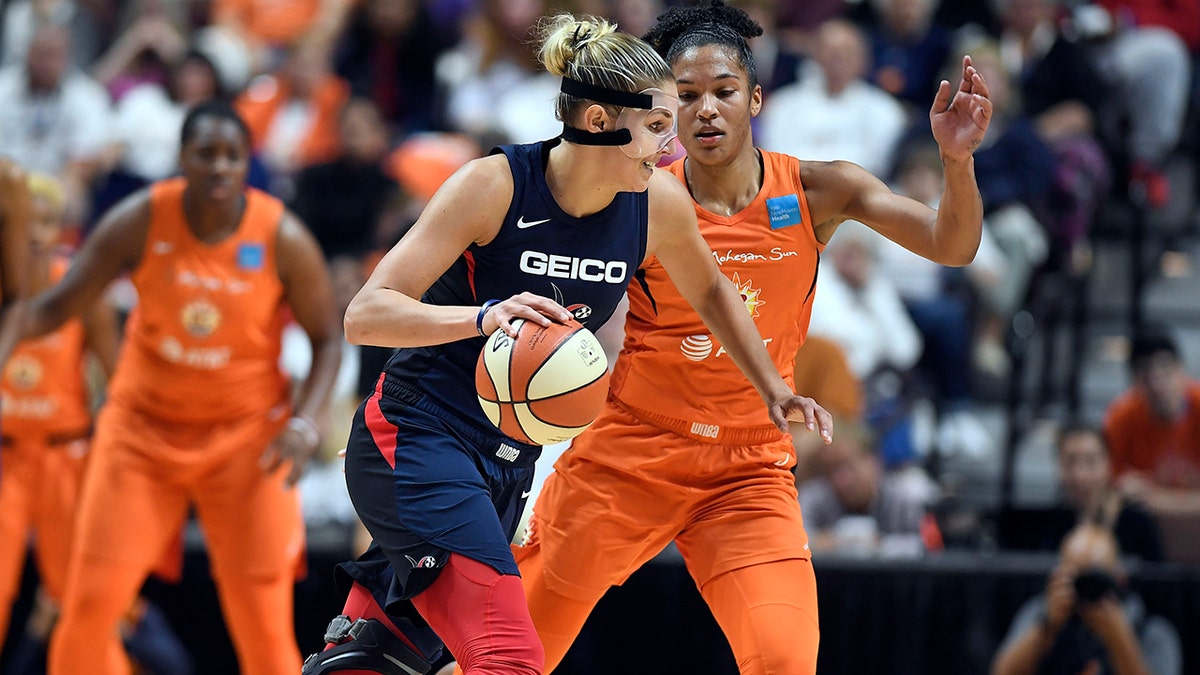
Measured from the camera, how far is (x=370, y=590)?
424 cm

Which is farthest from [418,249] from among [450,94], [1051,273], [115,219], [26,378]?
[450,94]

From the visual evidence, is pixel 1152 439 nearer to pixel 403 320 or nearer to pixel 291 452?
pixel 291 452

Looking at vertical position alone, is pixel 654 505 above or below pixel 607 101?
below

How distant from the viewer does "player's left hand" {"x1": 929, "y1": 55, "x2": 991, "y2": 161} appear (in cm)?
419

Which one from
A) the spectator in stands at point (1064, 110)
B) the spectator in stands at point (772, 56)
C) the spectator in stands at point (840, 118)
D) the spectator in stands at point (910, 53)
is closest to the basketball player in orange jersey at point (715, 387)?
the spectator in stands at point (840, 118)

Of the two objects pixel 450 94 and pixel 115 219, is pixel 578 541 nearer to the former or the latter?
pixel 115 219

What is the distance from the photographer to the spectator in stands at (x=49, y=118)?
33.2 ft

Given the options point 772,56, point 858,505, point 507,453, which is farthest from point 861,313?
point 507,453

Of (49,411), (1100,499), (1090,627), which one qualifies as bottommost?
(1090,627)

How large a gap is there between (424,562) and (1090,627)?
12.7 feet

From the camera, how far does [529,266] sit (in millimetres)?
3930

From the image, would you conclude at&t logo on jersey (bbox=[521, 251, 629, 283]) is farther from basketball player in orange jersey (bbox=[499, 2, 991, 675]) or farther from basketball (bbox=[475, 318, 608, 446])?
basketball player in orange jersey (bbox=[499, 2, 991, 675])

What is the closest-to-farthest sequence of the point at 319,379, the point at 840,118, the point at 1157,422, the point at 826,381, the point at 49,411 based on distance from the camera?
1. the point at 319,379
2. the point at 49,411
3. the point at 826,381
4. the point at 1157,422
5. the point at 840,118

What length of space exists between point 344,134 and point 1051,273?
14.1 feet
